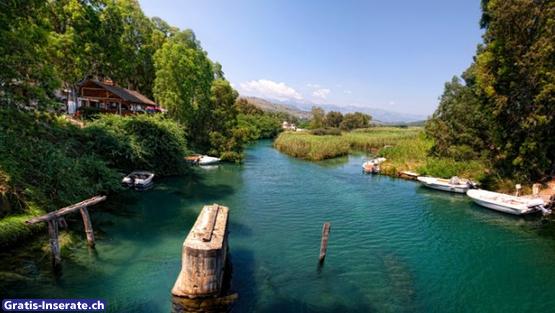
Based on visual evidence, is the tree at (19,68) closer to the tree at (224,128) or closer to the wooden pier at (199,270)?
Answer: the wooden pier at (199,270)

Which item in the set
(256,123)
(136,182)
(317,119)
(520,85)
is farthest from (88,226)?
(317,119)

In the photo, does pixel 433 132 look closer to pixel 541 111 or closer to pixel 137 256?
pixel 541 111

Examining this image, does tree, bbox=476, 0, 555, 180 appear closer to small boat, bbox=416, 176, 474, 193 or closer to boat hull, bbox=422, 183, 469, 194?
small boat, bbox=416, 176, 474, 193

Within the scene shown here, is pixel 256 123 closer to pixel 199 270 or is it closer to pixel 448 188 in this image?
pixel 448 188

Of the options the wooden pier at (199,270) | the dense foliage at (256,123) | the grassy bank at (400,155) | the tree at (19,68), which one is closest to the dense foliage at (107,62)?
the tree at (19,68)

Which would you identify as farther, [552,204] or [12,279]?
[552,204]

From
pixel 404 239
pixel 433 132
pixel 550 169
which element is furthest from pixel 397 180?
pixel 404 239

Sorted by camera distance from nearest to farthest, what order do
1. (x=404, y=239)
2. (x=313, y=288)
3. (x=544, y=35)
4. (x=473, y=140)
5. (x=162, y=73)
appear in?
(x=313, y=288) < (x=404, y=239) < (x=544, y=35) < (x=473, y=140) < (x=162, y=73)
